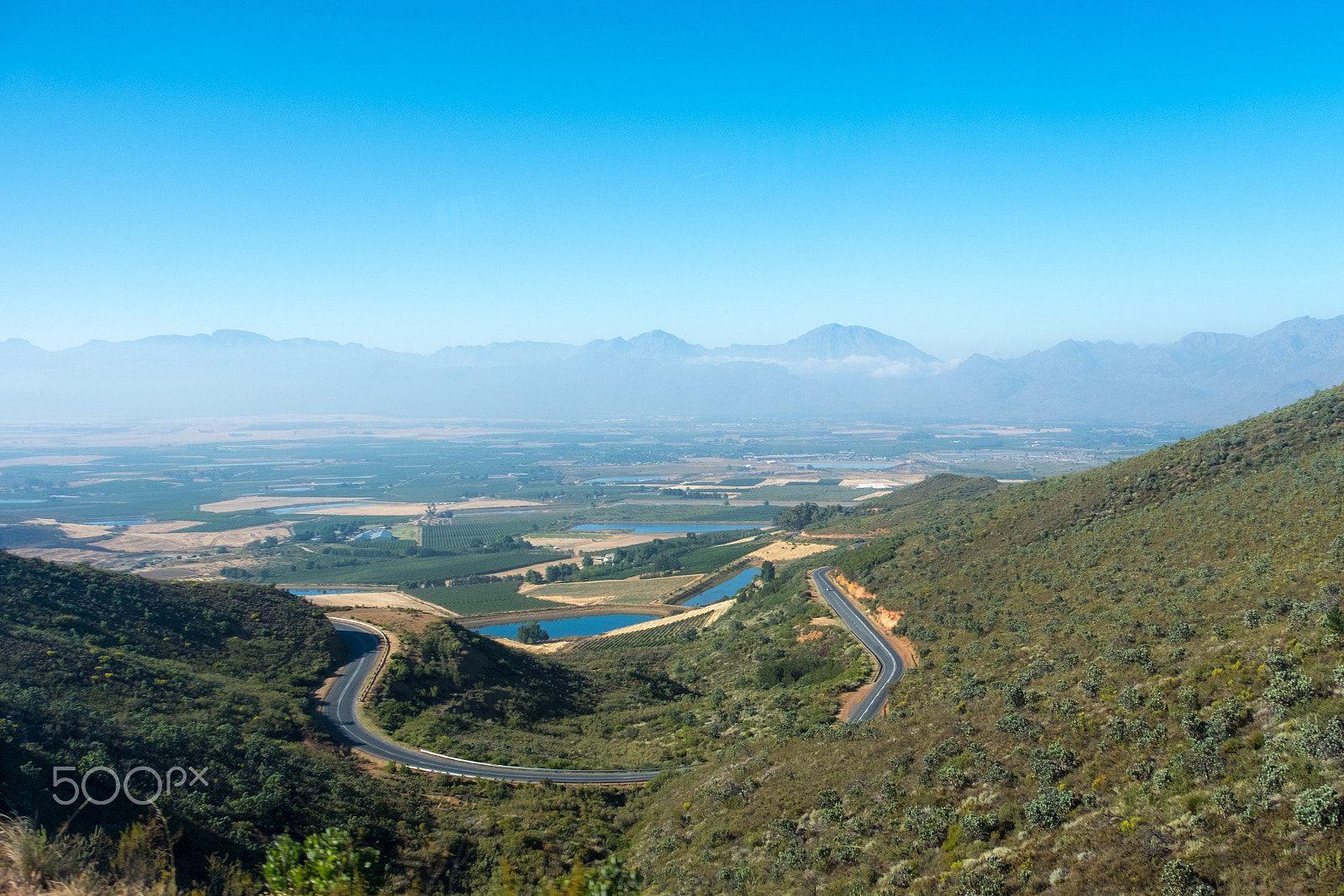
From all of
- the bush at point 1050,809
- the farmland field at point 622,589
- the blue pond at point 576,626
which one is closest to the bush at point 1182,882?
the bush at point 1050,809

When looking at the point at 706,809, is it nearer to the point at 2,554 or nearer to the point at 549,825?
the point at 549,825

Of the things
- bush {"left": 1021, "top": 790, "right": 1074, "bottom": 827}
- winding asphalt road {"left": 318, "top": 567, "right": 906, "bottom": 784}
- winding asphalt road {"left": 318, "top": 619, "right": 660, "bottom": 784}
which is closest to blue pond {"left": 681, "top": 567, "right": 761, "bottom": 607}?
winding asphalt road {"left": 318, "top": 567, "right": 906, "bottom": 784}

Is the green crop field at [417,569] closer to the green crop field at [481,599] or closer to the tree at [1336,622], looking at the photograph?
the green crop field at [481,599]

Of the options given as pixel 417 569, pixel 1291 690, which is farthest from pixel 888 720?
pixel 417 569

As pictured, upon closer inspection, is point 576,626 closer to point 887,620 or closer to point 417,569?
point 887,620

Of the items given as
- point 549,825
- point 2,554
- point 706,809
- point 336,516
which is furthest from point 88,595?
point 336,516

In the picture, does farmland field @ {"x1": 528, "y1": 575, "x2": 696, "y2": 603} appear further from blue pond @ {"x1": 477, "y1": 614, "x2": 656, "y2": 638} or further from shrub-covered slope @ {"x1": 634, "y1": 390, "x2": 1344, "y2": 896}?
shrub-covered slope @ {"x1": 634, "y1": 390, "x2": 1344, "y2": 896}
